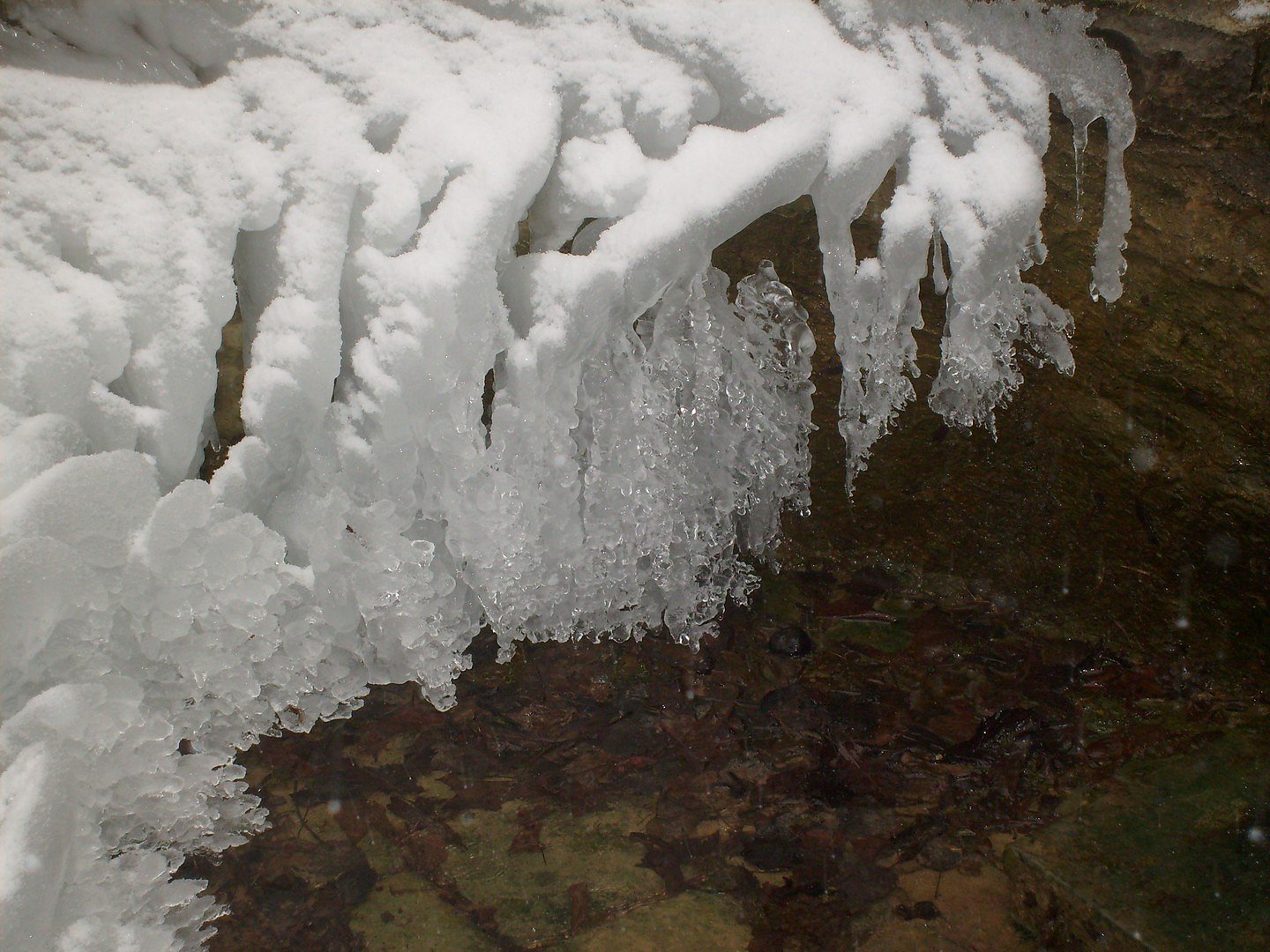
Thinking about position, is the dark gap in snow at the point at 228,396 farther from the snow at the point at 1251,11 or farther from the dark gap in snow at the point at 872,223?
the snow at the point at 1251,11

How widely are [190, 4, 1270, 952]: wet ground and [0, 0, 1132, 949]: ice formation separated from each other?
306mm

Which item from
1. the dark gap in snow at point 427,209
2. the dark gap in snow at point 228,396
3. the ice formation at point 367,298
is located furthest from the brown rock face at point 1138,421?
the dark gap in snow at point 228,396

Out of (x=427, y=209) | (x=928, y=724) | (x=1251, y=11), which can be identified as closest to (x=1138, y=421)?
(x=1251, y=11)

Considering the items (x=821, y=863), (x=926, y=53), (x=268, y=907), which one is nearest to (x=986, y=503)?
(x=821, y=863)

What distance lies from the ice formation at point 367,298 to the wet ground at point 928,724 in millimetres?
306

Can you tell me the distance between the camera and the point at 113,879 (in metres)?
1.31

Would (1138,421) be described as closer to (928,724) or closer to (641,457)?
(928,724)

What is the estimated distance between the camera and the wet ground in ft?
6.26

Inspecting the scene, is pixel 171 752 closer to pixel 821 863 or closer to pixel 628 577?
pixel 628 577

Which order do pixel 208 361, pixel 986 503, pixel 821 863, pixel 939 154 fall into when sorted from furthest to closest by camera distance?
pixel 986 503
pixel 821 863
pixel 939 154
pixel 208 361

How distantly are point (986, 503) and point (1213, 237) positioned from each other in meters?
0.91

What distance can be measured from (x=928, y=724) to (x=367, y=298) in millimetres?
2023

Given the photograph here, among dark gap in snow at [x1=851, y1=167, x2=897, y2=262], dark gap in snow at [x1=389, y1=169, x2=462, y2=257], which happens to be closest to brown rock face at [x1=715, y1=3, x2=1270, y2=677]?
dark gap in snow at [x1=851, y1=167, x2=897, y2=262]

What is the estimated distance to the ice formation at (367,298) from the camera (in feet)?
3.87
